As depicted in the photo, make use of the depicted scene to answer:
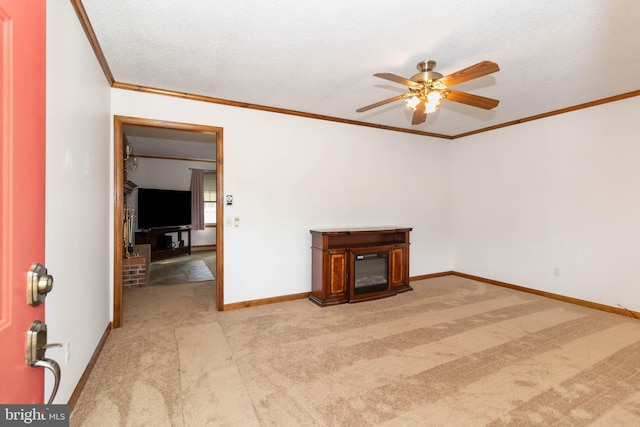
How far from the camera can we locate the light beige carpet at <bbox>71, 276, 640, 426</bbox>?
6.27 ft

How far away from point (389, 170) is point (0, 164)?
4797 mm

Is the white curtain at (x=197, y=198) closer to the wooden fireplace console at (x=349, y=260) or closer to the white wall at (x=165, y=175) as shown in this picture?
the white wall at (x=165, y=175)

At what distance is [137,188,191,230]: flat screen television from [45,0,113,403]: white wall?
4736 mm

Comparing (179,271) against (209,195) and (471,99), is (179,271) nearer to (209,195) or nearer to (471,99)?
(209,195)

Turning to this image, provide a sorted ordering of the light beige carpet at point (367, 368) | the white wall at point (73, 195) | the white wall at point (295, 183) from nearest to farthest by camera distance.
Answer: the white wall at point (73, 195), the light beige carpet at point (367, 368), the white wall at point (295, 183)

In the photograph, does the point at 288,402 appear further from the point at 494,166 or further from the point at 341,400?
the point at 494,166

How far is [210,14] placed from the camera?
215 centimetres

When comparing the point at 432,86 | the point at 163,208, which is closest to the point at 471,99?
the point at 432,86

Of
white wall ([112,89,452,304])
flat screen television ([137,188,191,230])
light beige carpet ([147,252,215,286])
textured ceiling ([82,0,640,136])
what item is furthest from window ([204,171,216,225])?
textured ceiling ([82,0,640,136])

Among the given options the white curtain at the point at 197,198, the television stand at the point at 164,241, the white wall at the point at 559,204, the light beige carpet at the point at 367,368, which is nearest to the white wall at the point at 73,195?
the light beige carpet at the point at 367,368

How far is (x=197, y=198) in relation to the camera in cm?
837

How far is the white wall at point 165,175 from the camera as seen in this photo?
7.62 meters

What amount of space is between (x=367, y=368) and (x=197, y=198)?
23.6 feet

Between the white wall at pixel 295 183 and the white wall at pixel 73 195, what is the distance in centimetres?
107
